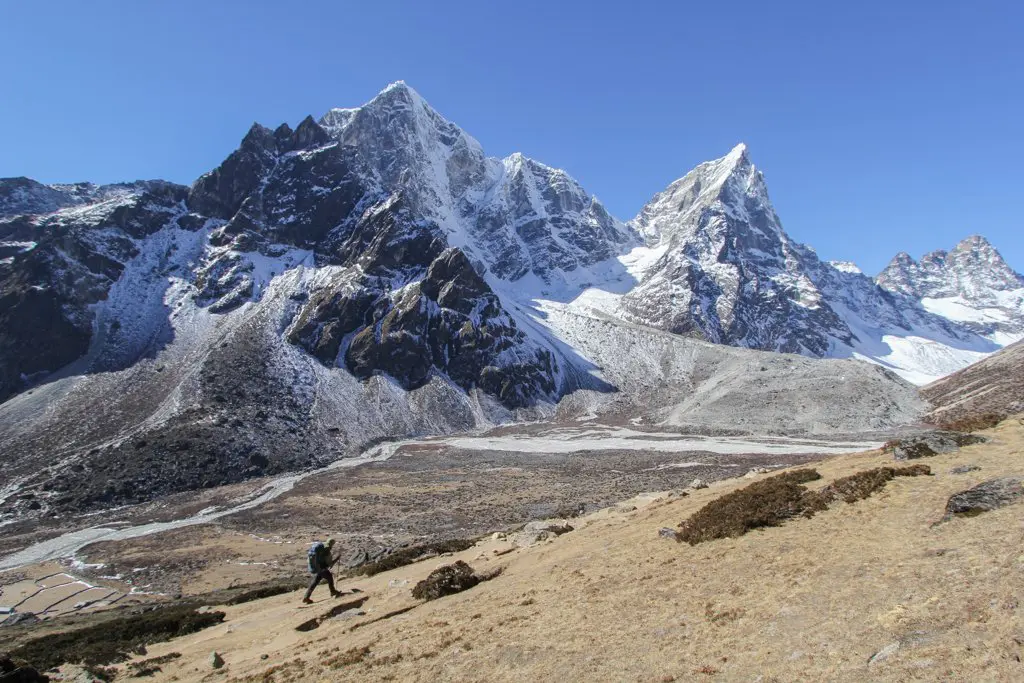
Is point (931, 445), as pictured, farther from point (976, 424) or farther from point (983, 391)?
point (983, 391)

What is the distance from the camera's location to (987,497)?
570 inches

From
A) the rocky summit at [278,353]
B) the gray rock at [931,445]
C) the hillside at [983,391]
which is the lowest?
the hillside at [983,391]

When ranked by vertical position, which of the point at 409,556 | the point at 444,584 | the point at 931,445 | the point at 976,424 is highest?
the point at 976,424

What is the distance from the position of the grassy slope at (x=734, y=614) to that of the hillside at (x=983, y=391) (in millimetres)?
79390

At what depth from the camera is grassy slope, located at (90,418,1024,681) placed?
9797 millimetres

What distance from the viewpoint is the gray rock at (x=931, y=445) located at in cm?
2184

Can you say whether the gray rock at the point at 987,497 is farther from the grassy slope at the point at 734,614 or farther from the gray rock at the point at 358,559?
the gray rock at the point at 358,559

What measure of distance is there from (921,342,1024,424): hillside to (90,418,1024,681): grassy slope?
260ft

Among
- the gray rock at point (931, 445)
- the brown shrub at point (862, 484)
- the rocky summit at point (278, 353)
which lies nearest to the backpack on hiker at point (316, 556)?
the brown shrub at point (862, 484)

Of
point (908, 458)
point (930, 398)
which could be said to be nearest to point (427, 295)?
point (930, 398)

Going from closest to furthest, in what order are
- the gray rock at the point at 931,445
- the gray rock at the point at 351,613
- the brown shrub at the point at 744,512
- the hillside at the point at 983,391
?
the brown shrub at the point at 744,512 < the gray rock at the point at 351,613 < the gray rock at the point at 931,445 < the hillside at the point at 983,391

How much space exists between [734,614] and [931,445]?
1554 centimetres

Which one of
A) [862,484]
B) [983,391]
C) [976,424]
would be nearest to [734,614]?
[862,484]

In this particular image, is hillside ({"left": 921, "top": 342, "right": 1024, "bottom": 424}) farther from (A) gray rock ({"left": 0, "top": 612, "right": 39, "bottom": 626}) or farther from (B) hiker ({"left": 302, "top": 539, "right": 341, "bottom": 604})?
(A) gray rock ({"left": 0, "top": 612, "right": 39, "bottom": 626})
